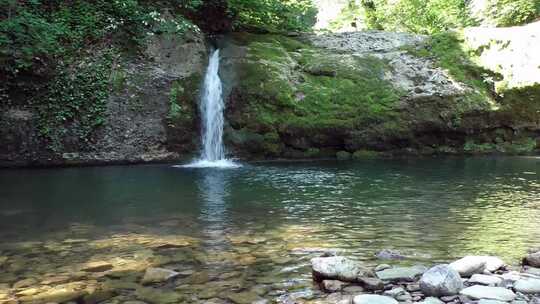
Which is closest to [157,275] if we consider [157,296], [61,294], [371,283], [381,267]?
[157,296]

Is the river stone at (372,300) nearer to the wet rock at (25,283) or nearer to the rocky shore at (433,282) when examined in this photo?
the rocky shore at (433,282)

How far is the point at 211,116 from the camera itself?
11.9m

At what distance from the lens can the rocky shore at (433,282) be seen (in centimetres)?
322

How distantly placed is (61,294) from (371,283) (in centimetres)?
226

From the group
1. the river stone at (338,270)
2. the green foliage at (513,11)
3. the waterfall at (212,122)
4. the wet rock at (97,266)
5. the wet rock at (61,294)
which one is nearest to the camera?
the wet rock at (61,294)

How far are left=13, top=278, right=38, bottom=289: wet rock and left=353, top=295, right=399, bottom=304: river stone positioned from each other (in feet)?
8.13

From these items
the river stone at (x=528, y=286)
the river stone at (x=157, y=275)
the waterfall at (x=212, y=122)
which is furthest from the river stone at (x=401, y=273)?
the waterfall at (x=212, y=122)

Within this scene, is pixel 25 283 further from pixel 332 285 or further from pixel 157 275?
pixel 332 285

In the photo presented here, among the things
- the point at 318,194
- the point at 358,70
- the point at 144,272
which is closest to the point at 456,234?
the point at 318,194

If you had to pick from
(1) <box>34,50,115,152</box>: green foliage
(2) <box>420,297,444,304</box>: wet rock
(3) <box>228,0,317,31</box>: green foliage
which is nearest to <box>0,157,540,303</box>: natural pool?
(2) <box>420,297,444,304</box>: wet rock

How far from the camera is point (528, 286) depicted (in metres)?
3.34

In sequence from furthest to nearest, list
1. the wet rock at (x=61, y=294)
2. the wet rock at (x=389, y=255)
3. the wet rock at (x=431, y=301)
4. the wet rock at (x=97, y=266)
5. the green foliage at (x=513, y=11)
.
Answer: the green foliage at (x=513, y=11)
the wet rock at (x=389, y=255)
the wet rock at (x=97, y=266)
the wet rock at (x=61, y=294)
the wet rock at (x=431, y=301)

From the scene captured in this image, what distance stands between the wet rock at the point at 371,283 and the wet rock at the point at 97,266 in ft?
6.94

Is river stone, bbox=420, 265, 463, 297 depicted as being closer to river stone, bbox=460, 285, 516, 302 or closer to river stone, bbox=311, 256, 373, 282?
river stone, bbox=460, 285, 516, 302
